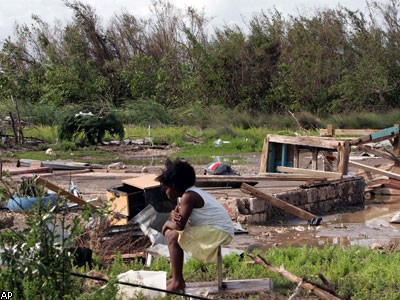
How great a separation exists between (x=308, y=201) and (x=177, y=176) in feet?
19.9

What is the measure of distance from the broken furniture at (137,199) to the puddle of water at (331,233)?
110 cm

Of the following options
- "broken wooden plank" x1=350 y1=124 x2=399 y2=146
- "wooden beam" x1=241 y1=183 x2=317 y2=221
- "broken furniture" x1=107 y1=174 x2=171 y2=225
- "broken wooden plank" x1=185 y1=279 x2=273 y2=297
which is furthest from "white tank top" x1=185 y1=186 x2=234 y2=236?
"broken wooden plank" x1=350 y1=124 x2=399 y2=146

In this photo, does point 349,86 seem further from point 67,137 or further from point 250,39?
point 67,137

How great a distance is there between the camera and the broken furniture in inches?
335

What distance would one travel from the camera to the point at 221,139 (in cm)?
2317

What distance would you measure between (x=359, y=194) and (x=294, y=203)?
1898 millimetres

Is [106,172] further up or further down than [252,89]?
further down

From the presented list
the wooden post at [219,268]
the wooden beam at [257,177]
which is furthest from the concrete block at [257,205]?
the wooden post at [219,268]

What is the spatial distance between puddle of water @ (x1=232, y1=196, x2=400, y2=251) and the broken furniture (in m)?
1.10

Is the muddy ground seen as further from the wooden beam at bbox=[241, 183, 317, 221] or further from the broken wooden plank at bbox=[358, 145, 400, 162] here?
the broken wooden plank at bbox=[358, 145, 400, 162]

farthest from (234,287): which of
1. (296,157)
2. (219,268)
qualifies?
(296,157)

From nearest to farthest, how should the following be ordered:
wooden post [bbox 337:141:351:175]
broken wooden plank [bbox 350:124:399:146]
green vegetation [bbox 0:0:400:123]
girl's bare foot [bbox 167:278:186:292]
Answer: girl's bare foot [bbox 167:278:186:292], wooden post [bbox 337:141:351:175], broken wooden plank [bbox 350:124:399:146], green vegetation [bbox 0:0:400:123]

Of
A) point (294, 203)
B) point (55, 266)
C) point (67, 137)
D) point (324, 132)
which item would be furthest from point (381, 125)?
point (55, 266)

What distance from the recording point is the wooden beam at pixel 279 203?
10.2 meters
